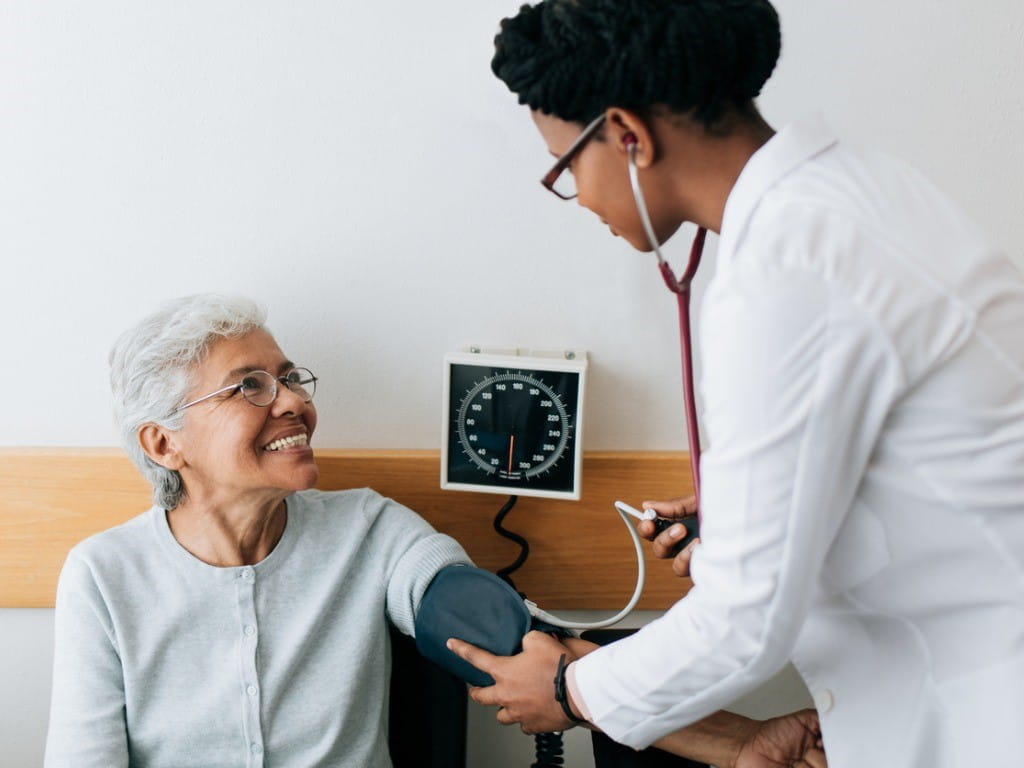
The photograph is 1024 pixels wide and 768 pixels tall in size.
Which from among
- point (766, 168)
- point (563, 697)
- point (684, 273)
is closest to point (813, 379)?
point (766, 168)

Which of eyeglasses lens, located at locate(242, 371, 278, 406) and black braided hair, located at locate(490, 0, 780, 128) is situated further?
eyeglasses lens, located at locate(242, 371, 278, 406)

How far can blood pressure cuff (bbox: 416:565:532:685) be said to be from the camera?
1.50 metres

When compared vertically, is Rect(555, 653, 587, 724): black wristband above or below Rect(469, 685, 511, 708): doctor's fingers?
above

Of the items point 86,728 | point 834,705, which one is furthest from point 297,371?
point 834,705

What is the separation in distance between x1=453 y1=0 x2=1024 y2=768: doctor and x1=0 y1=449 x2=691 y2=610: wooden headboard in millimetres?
705

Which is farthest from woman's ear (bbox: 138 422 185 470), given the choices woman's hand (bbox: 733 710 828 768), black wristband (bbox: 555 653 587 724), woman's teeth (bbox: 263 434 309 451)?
woman's hand (bbox: 733 710 828 768)

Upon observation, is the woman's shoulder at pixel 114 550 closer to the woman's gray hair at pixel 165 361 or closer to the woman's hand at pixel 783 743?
the woman's gray hair at pixel 165 361

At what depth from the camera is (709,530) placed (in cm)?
100

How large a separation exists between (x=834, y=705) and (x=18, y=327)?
1.43 metres

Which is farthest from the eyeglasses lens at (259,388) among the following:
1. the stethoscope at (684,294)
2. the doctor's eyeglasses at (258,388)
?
the stethoscope at (684,294)

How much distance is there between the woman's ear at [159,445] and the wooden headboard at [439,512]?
8.6 inches

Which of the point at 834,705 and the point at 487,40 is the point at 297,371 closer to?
the point at 487,40

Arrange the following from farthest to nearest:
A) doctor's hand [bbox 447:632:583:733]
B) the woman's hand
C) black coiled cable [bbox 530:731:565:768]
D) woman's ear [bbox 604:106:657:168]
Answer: black coiled cable [bbox 530:731:565:768]
the woman's hand
doctor's hand [bbox 447:632:583:733]
woman's ear [bbox 604:106:657:168]

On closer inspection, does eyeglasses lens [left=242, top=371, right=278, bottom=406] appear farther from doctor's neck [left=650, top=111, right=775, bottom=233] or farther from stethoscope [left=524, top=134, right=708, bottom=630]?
doctor's neck [left=650, top=111, right=775, bottom=233]
